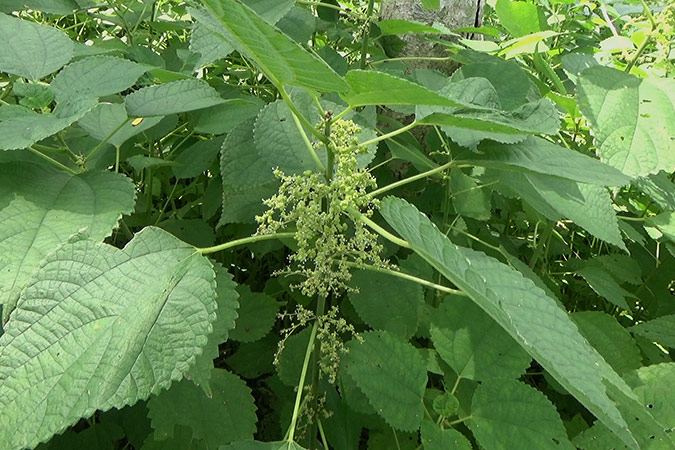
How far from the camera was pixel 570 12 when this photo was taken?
2.14m

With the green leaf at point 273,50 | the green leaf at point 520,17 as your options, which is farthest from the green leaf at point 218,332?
the green leaf at point 520,17

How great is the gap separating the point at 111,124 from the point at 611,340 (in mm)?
1071

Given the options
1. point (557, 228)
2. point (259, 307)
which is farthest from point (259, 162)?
point (557, 228)

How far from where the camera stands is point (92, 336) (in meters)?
0.64

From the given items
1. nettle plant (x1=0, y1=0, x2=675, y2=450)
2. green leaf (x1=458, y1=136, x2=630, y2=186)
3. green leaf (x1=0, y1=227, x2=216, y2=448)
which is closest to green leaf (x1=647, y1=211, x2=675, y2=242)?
nettle plant (x1=0, y1=0, x2=675, y2=450)

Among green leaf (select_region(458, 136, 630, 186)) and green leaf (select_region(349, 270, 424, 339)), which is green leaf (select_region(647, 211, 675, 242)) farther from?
green leaf (select_region(349, 270, 424, 339))

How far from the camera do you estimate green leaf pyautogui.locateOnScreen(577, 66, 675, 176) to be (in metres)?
1.08

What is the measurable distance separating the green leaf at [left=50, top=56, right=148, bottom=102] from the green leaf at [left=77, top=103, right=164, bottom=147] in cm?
8

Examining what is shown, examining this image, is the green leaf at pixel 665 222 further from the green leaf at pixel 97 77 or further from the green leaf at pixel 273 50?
the green leaf at pixel 97 77

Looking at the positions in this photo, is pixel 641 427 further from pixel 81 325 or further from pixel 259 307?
pixel 81 325

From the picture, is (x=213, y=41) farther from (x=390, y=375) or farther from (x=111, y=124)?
(x=390, y=375)

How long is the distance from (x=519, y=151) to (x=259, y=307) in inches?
22.2

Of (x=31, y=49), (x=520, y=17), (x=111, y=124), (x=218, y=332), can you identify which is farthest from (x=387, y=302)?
(x=520, y=17)

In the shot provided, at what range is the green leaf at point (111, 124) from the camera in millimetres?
1061
